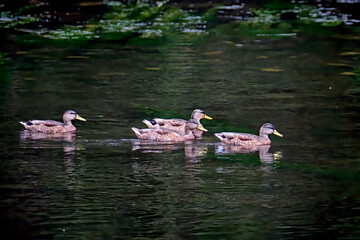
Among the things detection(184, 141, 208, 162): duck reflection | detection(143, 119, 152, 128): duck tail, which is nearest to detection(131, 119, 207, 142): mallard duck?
detection(184, 141, 208, 162): duck reflection

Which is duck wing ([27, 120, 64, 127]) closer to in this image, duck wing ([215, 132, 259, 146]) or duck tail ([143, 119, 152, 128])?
duck tail ([143, 119, 152, 128])

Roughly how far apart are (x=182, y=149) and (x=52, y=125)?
267cm

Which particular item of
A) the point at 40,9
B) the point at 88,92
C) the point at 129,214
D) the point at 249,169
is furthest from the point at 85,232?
the point at 40,9

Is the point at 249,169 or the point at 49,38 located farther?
the point at 49,38

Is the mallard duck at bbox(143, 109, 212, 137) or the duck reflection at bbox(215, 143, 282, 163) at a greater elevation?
the mallard duck at bbox(143, 109, 212, 137)

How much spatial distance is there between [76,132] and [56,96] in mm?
3420

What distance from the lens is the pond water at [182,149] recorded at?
1208cm

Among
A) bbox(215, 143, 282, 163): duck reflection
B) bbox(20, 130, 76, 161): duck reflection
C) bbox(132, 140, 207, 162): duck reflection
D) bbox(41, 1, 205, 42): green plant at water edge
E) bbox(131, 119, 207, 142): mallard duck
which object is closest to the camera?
bbox(215, 143, 282, 163): duck reflection

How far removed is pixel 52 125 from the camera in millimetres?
17484

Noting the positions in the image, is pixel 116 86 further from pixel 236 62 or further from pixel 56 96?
pixel 236 62

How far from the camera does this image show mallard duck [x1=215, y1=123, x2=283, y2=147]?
1633 centimetres

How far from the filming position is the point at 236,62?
81.3ft

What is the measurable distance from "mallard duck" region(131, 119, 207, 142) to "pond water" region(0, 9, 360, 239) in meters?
0.19

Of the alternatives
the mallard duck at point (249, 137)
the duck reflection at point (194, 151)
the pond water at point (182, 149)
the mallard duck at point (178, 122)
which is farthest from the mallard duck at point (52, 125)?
the mallard duck at point (249, 137)
